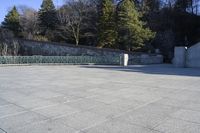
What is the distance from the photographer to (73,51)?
2947 cm

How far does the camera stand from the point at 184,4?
36875mm

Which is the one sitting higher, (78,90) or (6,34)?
(6,34)

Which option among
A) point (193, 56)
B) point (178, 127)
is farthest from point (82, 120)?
point (193, 56)

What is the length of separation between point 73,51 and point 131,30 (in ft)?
21.8

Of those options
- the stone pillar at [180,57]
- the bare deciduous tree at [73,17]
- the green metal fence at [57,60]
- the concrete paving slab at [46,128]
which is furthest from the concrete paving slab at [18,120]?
the bare deciduous tree at [73,17]

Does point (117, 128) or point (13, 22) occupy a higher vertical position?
point (13, 22)

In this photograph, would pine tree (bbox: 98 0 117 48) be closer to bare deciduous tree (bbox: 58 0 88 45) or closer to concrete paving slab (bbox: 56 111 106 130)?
bare deciduous tree (bbox: 58 0 88 45)

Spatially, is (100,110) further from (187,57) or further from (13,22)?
(13,22)

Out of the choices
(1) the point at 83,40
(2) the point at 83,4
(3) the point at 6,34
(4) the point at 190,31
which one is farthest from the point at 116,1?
(3) the point at 6,34

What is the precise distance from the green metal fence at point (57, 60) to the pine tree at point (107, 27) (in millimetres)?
9191

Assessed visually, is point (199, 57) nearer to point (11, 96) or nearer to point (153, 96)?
point (153, 96)

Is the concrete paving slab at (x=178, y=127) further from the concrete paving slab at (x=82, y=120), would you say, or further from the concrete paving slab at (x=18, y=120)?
the concrete paving slab at (x=18, y=120)

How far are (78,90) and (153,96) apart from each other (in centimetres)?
231

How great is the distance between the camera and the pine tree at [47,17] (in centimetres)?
4138
